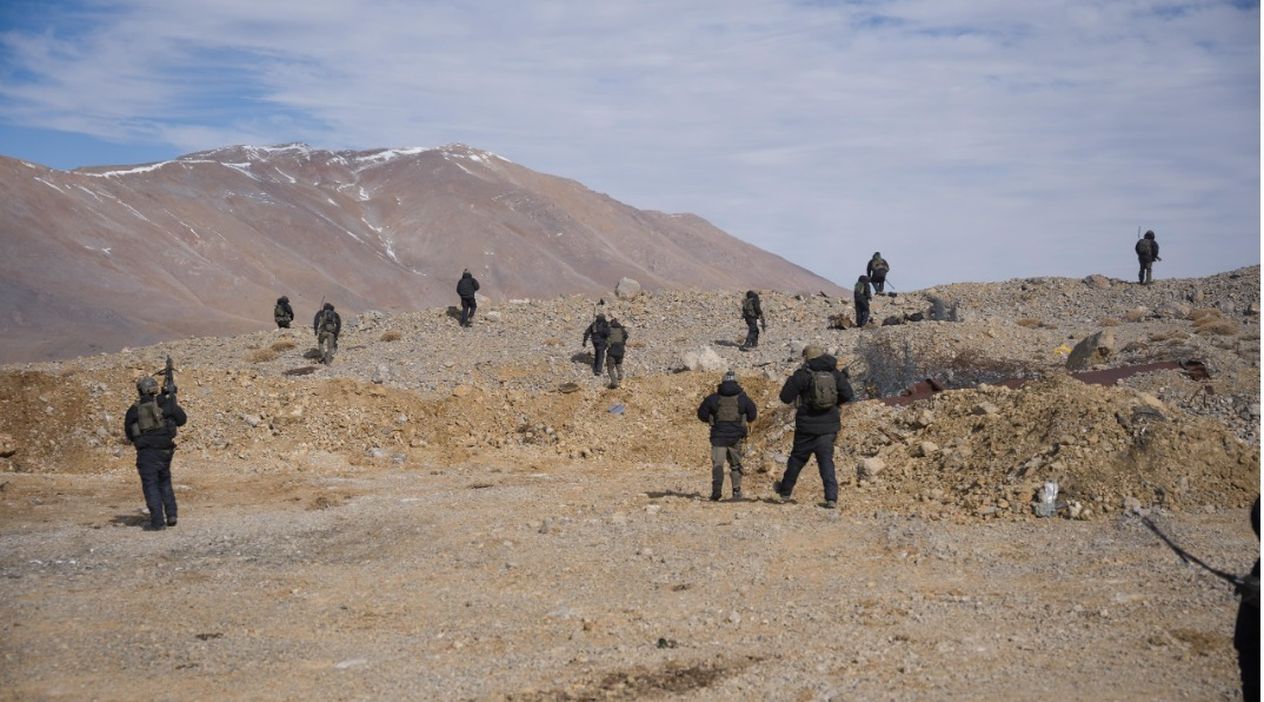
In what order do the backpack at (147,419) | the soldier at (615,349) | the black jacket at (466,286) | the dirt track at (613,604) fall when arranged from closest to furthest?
the dirt track at (613,604) < the backpack at (147,419) < the soldier at (615,349) < the black jacket at (466,286)

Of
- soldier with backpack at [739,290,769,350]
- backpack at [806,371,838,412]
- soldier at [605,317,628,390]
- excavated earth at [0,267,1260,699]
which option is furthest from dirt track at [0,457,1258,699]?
soldier with backpack at [739,290,769,350]

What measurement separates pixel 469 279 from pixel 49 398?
510 inches

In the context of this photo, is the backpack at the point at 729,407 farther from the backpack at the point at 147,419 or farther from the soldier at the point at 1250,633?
the soldier at the point at 1250,633

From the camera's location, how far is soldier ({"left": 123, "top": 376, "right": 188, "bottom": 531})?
12570mm

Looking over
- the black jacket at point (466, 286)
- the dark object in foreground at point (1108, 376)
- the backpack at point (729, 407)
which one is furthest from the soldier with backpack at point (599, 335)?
the backpack at point (729, 407)

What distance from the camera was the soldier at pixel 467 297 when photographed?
31203 mm

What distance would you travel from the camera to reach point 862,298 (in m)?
28.5

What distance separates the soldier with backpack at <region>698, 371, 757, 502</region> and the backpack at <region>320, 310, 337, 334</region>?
52.8ft

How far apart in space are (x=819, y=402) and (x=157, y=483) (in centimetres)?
696

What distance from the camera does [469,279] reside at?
31.5 m

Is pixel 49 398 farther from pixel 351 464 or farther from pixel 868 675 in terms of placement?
pixel 868 675

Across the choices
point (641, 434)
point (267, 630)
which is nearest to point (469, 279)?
point (641, 434)

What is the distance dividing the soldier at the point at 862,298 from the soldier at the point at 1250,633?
22.3 meters

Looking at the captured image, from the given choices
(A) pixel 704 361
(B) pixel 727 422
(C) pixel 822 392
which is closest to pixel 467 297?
(A) pixel 704 361
